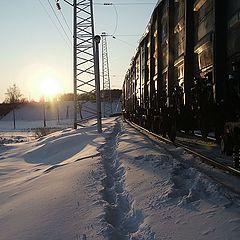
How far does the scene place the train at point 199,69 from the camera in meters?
7.12

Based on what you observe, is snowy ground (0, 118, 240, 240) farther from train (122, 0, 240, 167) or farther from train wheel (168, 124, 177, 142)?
train wheel (168, 124, 177, 142)

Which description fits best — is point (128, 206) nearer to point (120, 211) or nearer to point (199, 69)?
point (120, 211)

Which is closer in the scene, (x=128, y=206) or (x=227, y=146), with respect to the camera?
(x=128, y=206)

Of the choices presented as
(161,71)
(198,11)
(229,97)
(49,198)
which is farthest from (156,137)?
(49,198)

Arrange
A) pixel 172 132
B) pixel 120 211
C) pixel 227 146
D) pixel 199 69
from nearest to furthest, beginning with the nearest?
pixel 120 211, pixel 227 146, pixel 199 69, pixel 172 132

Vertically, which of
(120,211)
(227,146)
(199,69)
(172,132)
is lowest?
(120,211)

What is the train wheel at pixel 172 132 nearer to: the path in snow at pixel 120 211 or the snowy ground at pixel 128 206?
the snowy ground at pixel 128 206

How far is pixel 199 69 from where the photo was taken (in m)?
9.43

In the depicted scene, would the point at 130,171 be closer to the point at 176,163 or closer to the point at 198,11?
the point at 176,163

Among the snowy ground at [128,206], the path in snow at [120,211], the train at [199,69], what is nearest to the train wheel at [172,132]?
the train at [199,69]

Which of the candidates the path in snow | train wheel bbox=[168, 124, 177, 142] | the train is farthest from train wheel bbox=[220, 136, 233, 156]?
train wheel bbox=[168, 124, 177, 142]

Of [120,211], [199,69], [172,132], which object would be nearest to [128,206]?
[120,211]

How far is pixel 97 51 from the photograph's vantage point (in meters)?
21.6

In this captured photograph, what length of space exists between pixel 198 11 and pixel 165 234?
6.79 metres
